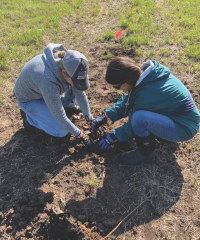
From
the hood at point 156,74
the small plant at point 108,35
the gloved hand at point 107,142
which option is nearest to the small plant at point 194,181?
the gloved hand at point 107,142

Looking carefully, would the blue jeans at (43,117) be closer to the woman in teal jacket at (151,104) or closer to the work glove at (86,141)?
the work glove at (86,141)

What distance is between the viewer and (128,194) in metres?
2.65

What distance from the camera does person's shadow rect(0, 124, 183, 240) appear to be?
239 cm

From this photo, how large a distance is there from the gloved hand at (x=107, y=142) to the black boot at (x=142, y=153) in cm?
23

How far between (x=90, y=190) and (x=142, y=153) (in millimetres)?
802

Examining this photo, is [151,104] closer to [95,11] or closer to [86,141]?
[86,141]

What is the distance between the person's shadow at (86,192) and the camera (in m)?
2.39

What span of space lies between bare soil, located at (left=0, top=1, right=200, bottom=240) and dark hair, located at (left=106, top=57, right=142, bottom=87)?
1169mm

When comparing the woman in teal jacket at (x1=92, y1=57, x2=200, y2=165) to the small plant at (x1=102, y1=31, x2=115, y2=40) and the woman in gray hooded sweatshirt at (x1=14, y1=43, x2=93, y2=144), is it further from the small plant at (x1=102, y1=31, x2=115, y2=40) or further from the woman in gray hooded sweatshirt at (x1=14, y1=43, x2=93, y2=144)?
the small plant at (x1=102, y1=31, x2=115, y2=40)

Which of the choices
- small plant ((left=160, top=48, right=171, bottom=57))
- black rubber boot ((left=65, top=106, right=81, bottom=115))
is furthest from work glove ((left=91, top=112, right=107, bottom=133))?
small plant ((left=160, top=48, right=171, bottom=57))

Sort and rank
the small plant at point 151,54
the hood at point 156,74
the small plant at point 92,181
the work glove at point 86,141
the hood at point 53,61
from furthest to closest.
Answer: the small plant at point 151,54 → the work glove at point 86,141 → the small plant at point 92,181 → the hood at point 53,61 → the hood at point 156,74

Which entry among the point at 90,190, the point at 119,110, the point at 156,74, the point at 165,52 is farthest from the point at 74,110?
the point at 165,52

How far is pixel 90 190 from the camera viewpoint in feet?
8.75

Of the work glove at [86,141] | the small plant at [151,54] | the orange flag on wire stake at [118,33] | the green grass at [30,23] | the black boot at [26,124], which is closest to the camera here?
the work glove at [86,141]
